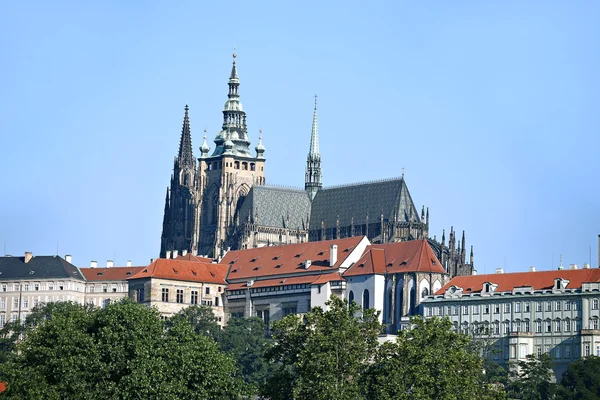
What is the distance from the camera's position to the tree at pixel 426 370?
12519 centimetres

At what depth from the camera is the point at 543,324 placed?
193500 millimetres

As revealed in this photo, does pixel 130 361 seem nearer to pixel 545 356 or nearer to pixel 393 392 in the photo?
pixel 393 392

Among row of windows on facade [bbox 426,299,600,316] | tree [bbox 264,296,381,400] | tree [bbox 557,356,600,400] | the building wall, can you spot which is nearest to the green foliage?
tree [bbox 264,296,381,400]

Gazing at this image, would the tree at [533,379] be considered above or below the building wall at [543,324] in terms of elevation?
below

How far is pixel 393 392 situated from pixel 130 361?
17067 millimetres

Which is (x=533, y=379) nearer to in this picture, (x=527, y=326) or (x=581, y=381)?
(x=581, y=381)

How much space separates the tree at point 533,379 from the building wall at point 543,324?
2.99m

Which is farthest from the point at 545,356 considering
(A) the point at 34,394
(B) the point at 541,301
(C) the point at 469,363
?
(A) the point at 34,394

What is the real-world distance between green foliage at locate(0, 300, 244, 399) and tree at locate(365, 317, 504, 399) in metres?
10.2

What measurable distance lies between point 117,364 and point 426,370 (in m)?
19.9

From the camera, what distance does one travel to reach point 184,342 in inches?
5217

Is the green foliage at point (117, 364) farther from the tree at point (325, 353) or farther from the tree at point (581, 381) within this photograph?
the tree at point (581, 381)

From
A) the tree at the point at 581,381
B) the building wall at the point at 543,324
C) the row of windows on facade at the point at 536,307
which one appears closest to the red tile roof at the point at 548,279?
the building wall at the point at 543,324

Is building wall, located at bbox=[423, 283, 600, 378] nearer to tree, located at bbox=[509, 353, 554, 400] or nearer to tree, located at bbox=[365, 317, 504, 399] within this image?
tree, located at bbox=[509, 353, 554, 400]
